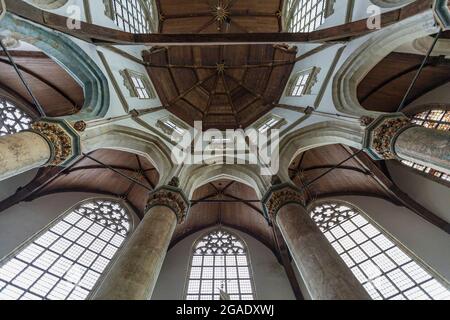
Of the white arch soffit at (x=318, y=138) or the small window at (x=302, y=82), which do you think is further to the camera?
the small window at (x=302, y=82)

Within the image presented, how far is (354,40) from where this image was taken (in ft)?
28.6

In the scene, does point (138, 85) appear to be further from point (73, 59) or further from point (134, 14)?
point (134, 14)

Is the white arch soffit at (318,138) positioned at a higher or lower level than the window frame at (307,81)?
lower

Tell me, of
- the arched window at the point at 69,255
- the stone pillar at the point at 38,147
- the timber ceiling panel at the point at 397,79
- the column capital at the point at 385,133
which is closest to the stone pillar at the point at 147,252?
the stone pillar at the point at 38,147

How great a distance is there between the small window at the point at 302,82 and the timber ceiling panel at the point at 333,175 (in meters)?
2.64

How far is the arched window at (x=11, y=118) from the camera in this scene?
10.7 meters

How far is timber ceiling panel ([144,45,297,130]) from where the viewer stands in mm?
13078

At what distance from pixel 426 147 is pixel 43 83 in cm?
1270

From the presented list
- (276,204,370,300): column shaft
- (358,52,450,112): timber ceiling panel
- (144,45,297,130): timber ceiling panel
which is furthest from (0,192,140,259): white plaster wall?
(358,52,450,112): timber ceiling panel

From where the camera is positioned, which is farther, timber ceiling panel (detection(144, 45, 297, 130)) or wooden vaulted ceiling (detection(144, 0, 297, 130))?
wooden vaulted ceiling (detection(144, 0, 297, 130))

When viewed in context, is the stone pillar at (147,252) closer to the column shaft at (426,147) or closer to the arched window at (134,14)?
the column shaft at (426,147)

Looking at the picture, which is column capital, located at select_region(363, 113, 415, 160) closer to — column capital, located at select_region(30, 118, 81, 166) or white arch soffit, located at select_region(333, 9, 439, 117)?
white arch soffit, located at select_region(333, 9, 439, 117)

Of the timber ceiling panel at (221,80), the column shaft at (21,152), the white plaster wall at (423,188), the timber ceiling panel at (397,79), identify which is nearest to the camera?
the column shaft at (21,152)

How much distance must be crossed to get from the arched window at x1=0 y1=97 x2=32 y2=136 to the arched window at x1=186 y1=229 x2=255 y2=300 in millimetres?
8590
